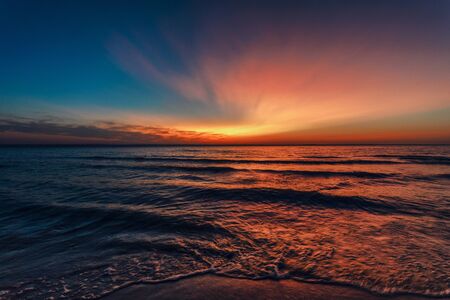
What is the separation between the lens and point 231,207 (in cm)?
903

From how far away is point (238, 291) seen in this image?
135 inches

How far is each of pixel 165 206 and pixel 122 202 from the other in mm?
2409

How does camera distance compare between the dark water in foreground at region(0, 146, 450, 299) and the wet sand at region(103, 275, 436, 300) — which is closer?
the wet sand at region(103, 275, 436, 300)

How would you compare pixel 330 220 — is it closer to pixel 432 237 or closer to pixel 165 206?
pixel 432 237

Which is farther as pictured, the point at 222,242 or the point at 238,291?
the point at 222,242

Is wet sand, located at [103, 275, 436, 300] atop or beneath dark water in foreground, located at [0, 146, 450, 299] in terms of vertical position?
atop

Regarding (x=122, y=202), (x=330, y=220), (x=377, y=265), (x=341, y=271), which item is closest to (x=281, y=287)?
(x=341, y=271)

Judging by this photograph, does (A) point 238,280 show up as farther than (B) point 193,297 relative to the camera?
Yes

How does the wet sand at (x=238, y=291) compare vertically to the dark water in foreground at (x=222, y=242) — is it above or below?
above

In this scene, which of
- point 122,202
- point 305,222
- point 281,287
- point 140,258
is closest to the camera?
point 281,287

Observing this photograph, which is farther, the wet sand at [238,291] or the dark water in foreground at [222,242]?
the dark water in foreground at [222,242]

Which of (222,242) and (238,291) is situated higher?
(238,291)

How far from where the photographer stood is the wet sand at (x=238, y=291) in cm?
329

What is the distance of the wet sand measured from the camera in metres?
3.29
